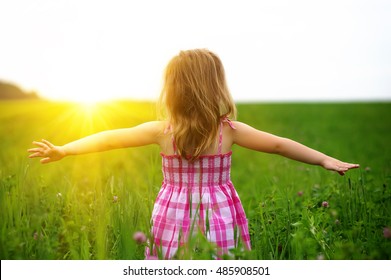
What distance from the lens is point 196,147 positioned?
2885 mm

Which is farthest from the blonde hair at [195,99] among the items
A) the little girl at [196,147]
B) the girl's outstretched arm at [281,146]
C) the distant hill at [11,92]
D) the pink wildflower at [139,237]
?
the distant hill at [11,92]

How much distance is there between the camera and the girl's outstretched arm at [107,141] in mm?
2934

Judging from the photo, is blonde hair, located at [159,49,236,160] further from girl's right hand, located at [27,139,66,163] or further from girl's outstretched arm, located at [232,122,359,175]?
girl's right hand, located at [27,139,66,163]

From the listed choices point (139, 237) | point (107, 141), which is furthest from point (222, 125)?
point (139, 237)

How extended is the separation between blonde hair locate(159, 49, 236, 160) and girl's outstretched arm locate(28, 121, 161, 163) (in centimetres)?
15

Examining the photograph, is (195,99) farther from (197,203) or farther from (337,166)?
(337,166)

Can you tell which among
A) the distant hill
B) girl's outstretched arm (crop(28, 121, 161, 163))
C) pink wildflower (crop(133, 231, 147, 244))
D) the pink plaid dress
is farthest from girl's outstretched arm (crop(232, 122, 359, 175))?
the distant hill

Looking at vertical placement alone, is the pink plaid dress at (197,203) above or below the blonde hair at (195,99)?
below

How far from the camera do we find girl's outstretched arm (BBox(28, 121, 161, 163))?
2934 mm

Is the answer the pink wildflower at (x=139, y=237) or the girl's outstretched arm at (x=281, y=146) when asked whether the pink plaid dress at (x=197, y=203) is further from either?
the pink wildflower at (x=139, y=237)

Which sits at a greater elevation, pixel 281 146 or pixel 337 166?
pixel 281 146

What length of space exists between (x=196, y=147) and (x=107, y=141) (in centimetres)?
56

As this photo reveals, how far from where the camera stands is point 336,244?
9.41ft
